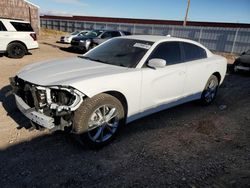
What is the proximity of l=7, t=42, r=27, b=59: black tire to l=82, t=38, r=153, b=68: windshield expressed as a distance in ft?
23.6

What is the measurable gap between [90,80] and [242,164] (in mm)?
2470

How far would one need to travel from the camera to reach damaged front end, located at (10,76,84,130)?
2.89 meters

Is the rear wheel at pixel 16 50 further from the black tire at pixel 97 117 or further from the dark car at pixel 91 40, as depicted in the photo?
the black tire at pixel 97 117

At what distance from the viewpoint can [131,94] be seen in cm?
351

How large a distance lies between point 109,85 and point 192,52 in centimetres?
252

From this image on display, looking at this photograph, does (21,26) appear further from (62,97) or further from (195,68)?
(62,97)

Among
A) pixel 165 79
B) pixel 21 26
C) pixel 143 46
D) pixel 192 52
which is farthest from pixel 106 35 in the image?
pixel 165 79

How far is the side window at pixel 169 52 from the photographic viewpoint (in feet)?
13.2

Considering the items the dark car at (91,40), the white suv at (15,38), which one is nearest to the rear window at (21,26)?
the white suv at (15,38)

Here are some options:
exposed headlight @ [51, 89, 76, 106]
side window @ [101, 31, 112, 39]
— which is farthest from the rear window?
exposed headlight @ [51, 89, 76, 106]

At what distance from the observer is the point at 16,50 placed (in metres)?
10.3

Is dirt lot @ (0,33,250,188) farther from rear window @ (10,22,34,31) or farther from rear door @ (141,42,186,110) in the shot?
rear window @ (10,22,34,31)

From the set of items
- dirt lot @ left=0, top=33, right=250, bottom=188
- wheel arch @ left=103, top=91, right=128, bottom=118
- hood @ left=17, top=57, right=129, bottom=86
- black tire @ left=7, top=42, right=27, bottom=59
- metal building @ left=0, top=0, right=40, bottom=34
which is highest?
metal building @ left=0, top=0, right=40, bottom=34

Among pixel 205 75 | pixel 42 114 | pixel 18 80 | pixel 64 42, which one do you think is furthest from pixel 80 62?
pixel 64 42
